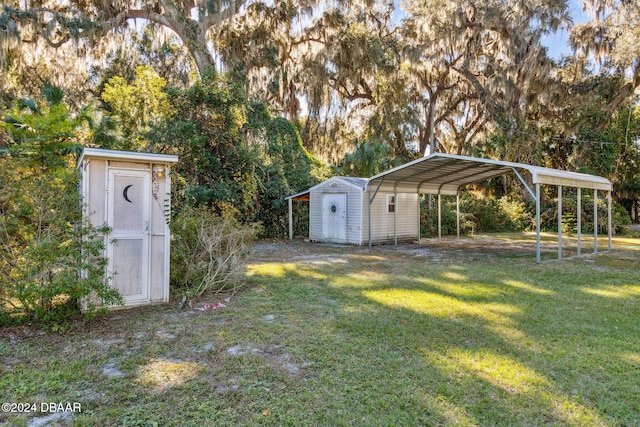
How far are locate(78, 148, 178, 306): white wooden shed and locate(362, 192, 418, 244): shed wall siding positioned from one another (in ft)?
25.4

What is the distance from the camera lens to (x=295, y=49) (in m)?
19.0

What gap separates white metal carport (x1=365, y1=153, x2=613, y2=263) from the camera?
8688mm

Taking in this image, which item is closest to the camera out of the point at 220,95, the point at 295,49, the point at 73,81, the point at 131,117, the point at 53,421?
the point at 53,421

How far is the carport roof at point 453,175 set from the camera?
8977mm

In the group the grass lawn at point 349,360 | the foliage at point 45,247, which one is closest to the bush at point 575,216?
the grass lawn at point 349,360

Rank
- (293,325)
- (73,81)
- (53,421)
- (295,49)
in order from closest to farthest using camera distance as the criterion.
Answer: (53,421) < (293,325) < (73,81) < (295,49)

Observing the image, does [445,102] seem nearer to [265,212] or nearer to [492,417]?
[265,212]

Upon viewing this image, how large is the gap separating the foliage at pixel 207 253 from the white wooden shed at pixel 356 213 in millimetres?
6504

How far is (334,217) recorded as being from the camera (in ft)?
41.9

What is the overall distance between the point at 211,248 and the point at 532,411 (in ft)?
14.1

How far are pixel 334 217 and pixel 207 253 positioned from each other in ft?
23.6

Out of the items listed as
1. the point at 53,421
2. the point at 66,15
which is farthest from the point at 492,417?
the point at 66,15

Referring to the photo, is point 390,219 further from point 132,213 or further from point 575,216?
point 575,216

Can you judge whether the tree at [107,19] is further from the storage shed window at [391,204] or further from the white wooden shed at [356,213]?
the storage shed window at [391,204]
